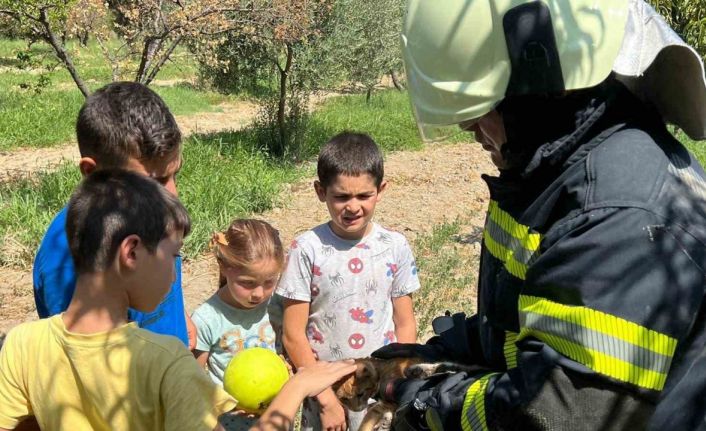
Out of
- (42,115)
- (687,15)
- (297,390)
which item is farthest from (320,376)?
(42,115)

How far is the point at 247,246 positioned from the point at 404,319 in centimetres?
80

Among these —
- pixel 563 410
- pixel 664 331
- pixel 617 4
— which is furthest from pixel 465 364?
pixel 617 4

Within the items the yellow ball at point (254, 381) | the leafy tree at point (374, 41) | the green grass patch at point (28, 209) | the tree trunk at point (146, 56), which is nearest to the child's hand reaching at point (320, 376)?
the yellow ball at point (254, 381)

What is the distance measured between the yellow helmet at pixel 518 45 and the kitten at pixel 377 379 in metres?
0.76

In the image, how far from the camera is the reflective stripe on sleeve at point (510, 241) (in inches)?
64.2

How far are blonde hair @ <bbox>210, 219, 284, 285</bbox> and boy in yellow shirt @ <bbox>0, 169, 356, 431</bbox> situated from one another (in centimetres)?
113

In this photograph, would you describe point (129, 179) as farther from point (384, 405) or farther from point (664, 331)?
point (664, 331)

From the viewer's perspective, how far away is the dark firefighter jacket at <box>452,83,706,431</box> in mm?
1407

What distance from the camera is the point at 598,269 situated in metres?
1.42

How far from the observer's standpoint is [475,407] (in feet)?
5.47

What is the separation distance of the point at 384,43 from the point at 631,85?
861 inches

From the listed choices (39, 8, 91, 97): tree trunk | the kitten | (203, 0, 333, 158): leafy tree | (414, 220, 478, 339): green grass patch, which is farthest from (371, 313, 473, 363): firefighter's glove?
(203, 0, 333, 158): leafy tree

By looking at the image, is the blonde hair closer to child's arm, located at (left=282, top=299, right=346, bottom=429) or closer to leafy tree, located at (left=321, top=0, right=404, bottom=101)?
child's arm, located at (left=282, top=299, right=346, bottom=429)

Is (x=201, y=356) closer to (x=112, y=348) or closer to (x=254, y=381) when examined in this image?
(x=254, y=381)
